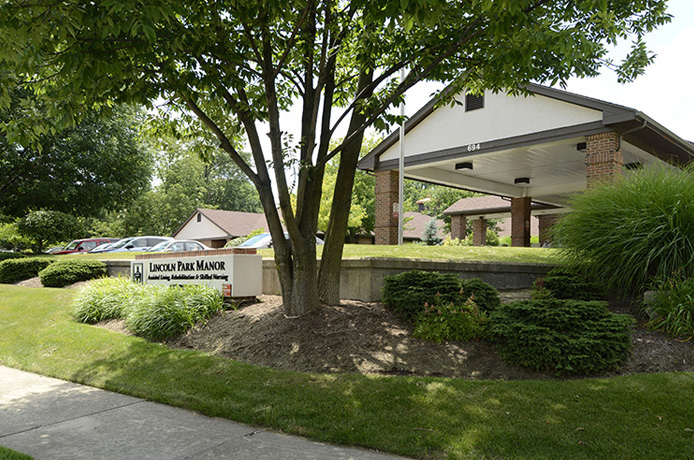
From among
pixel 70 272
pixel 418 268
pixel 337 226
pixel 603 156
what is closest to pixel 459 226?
pixel 603 156

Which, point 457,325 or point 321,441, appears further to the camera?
point 457,325

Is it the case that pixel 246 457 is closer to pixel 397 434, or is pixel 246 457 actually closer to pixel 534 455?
pixel 397 434

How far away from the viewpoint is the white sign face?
917 centimetres

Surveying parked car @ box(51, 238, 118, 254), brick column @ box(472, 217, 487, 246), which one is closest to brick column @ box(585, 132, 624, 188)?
brick column @ box(472, 217, 487, 246)

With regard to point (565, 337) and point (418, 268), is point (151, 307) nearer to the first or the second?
point (418, 268)

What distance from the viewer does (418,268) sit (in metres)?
8.94

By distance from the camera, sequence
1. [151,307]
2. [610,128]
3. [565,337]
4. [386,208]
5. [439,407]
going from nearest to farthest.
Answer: [439,407] → [565,337] → [151,307] → [610,128] → [386,208]

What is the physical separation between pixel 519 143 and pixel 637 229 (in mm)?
8604

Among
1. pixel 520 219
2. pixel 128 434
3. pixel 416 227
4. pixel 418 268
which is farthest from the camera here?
pixel 416 227

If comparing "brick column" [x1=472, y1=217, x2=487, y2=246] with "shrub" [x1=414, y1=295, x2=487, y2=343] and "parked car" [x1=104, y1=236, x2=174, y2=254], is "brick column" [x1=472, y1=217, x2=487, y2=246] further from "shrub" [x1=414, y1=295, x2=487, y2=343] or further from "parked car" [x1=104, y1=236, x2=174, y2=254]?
"shrub" [x1=414, y1=295, x2=487, y2=343]

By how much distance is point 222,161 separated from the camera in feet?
211

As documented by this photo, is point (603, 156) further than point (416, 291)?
Yes

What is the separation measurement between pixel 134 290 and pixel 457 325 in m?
7.05

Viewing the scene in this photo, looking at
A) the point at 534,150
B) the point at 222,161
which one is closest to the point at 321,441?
the point at 534,150
